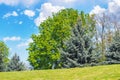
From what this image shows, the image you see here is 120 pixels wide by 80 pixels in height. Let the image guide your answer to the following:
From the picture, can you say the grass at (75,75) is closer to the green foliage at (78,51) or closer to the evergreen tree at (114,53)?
the green foliage at (78,51)

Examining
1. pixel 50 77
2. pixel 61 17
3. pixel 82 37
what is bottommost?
pixel 50 77

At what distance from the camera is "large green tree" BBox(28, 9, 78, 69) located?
1849 inches

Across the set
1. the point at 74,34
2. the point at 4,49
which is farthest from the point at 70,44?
the point at 4,49

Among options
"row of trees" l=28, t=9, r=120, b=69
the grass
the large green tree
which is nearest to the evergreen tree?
"row of trees" l=28, t=9, r=120, b=69

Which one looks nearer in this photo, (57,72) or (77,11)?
(57,72)

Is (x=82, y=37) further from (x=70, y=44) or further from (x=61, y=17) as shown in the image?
(x=61, y=17)

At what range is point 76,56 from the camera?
3181 cm

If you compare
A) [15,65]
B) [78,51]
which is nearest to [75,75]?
[78,51]

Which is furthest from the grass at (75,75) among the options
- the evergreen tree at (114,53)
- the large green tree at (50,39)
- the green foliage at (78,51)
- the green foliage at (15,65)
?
the green foliage at (15,65)

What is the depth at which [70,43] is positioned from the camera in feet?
104

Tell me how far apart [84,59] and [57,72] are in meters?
9.83

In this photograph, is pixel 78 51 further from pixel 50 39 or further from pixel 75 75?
pixel 50 39

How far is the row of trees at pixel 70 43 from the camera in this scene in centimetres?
3172

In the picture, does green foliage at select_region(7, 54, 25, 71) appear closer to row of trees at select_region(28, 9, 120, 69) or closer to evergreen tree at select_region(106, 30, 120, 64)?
row of trees at select_region(28, 9, 120, 69)
